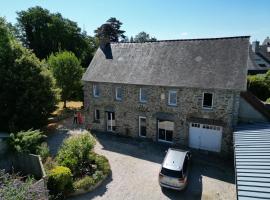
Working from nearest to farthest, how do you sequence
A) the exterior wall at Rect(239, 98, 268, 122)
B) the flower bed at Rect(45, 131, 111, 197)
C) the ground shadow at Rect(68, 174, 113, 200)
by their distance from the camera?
1. the flower bed at Rect(45, 131, 111, 197)
2. the ground shadow at Rect(68, 174, 113, 200)
3. the exterior wall at Rect(239, 98, 268, 122)

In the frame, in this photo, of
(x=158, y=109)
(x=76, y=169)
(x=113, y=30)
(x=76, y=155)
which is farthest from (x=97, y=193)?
(x=113, y=30)

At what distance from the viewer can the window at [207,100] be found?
18828 mm

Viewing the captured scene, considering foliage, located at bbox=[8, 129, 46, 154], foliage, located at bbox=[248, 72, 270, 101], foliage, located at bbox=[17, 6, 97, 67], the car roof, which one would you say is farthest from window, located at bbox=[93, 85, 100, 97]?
foliage, located at bbox=[17, 6, 97, 67]

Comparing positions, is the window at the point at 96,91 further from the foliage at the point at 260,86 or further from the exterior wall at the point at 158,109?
the foliage at the point at 260,86

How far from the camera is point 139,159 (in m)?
19.0

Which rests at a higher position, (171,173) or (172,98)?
(172,98)

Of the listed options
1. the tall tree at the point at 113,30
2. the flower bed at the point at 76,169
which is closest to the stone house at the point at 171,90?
the flower bed at the point at 76,169

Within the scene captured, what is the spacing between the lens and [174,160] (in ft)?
50.1

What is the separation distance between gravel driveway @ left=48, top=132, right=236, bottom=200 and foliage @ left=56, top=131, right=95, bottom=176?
196cm

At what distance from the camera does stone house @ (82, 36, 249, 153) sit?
60.7 feet

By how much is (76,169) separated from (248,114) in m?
13.2

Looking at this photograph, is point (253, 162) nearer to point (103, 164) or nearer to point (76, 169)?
point (103, 164)

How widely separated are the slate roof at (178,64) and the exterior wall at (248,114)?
73.8 inches

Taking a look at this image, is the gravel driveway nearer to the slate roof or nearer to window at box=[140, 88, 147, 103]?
window at box=[140, 88, 147, 103]
